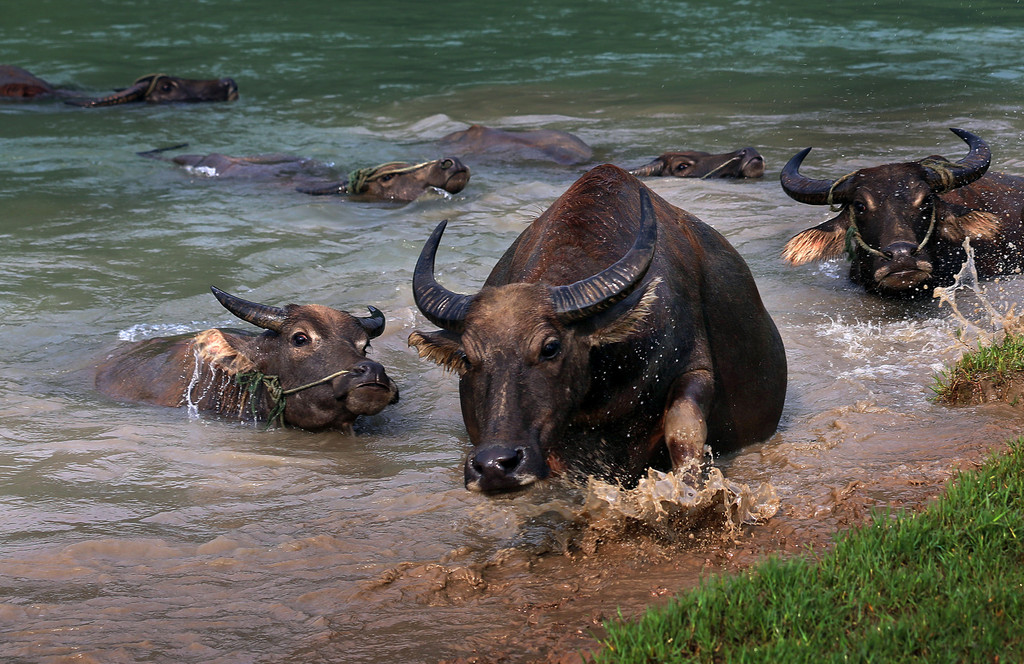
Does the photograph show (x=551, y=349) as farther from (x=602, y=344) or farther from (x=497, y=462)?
(x=497, y=462)

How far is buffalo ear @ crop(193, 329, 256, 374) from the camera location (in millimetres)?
7590

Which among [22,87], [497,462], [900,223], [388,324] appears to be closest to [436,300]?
[497,462]

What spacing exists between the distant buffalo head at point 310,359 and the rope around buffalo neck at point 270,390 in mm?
16

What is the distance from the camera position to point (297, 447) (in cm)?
714

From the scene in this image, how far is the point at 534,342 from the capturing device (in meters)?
4.90

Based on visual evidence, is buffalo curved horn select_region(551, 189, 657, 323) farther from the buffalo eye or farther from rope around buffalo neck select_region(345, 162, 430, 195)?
rope around buffalo neck select_region(345, 162, 430, 195)

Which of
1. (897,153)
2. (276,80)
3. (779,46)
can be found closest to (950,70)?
(779,46)

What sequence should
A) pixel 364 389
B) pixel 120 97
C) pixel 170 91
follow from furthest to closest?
pixel 170 91
pixel 120 97
pixel 364 389

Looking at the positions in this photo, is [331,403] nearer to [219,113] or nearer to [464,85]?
[219,113]

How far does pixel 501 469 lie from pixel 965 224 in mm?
6527

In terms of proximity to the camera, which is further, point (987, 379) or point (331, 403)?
point (331, 403)

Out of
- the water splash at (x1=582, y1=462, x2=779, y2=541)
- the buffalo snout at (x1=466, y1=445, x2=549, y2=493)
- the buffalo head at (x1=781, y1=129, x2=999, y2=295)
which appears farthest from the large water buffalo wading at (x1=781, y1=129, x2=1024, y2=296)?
the buffalo snout at (x1=466, y1=445, x2=549, y2=493)

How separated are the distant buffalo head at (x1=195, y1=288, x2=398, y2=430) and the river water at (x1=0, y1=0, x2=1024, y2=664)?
226 mm

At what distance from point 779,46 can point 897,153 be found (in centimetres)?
1041
